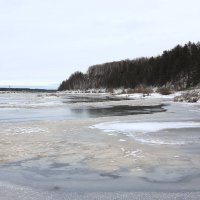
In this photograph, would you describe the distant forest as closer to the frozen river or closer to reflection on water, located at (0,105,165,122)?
reflection on water, located at (0,105,165,122)

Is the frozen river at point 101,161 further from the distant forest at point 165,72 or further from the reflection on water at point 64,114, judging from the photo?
the distant forest at point 165,72

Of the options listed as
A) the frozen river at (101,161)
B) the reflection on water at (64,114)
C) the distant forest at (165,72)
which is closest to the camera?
the frozen river at (101,161)

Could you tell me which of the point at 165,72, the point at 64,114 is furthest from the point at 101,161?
the point at 165,72

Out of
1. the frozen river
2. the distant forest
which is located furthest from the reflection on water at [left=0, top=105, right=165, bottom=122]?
the distant forest

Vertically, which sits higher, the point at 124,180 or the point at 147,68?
the point at 147,68

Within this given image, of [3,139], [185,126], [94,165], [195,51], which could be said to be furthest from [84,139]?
[195,51]

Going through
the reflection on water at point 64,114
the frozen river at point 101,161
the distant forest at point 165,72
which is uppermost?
the distant forest at point 165,72

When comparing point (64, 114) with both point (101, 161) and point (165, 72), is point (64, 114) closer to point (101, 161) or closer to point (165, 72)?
point (101, 161)

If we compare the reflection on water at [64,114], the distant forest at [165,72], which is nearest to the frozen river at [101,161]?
the reflection on water at [64,114]

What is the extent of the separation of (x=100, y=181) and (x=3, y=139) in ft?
19.8

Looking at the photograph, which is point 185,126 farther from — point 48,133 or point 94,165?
point 94,165

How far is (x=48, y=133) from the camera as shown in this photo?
13.3 metres

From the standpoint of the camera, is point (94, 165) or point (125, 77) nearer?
point (94, 165)

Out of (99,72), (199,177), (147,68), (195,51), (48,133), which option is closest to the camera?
(199,177)
